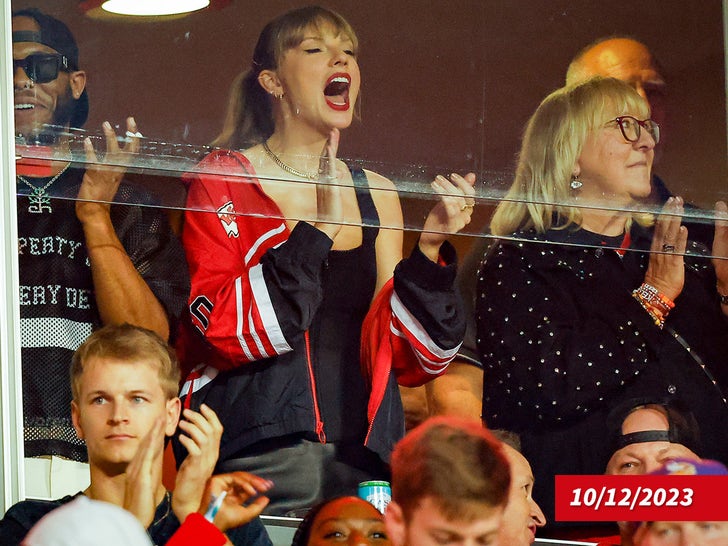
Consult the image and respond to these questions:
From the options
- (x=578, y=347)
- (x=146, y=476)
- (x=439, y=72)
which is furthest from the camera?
(x=578, y=347)

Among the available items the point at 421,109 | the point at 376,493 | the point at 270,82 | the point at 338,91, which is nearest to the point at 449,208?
the point at 421,109

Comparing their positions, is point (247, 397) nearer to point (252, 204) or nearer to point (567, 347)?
point (252, 204)

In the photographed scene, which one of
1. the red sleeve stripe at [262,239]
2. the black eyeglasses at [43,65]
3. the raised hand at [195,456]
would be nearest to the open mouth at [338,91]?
the red sleeve stripe at [262,239]

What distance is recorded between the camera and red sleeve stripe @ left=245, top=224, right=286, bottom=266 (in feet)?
7.34

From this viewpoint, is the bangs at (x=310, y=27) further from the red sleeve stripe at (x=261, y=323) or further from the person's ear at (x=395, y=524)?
the person's ear at (x=395, y=524)

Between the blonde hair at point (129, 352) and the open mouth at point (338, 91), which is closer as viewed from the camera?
the blonde hair at point (129, 352)

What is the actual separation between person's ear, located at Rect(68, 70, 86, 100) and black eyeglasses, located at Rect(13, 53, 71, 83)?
0.6 inches

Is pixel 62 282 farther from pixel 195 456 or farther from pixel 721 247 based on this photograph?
pixel 721 247

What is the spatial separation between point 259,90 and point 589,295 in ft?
2.51

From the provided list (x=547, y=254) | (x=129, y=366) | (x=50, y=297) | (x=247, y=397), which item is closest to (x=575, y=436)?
(x=547, y=254)

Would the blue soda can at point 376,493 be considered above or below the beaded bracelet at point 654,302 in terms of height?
below

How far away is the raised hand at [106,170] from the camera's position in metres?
2.12

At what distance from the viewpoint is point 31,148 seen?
210cm

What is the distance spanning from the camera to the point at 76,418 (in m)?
2.11
